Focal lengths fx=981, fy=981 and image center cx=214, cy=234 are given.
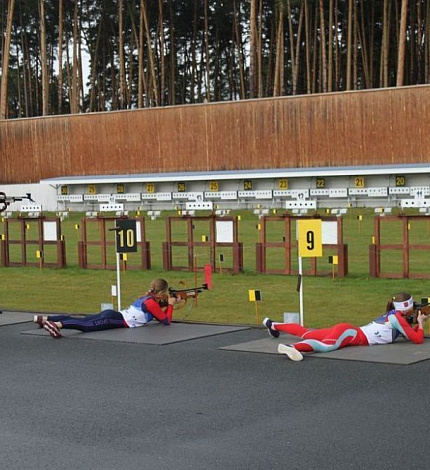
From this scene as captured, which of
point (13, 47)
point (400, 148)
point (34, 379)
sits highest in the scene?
point (13, 47)

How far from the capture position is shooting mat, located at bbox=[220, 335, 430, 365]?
10.3m

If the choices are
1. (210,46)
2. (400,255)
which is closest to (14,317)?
(400,255)

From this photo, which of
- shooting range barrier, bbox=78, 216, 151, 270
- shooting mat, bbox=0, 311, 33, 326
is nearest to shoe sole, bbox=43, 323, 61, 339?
shooting mat, bbox=0, 311, 33, 326

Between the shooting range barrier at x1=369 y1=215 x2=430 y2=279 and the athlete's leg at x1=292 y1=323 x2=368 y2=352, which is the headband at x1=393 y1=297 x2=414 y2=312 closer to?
the athlete's leg at x1=292 y1=323 x2=368 y2=352

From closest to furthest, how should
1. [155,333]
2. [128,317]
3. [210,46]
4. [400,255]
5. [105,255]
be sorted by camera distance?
1. [155,333]
2. [128,317]
3. [400,255]
4. [105,255]
5. [210,46]

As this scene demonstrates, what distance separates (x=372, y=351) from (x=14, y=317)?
20.5 ft

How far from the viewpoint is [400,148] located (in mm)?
37406

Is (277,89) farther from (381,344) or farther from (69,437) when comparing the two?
(69,437)

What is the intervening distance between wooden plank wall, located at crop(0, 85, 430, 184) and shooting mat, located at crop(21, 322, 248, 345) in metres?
25.2

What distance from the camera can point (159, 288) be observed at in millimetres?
12672

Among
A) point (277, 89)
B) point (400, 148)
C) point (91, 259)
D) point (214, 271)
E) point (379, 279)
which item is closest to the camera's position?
point (379, 279)

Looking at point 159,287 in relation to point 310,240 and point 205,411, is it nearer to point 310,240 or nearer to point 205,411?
point 310,240

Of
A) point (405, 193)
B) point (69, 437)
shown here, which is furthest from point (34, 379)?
point (405, 193)

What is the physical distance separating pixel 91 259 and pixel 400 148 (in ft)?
56.9
